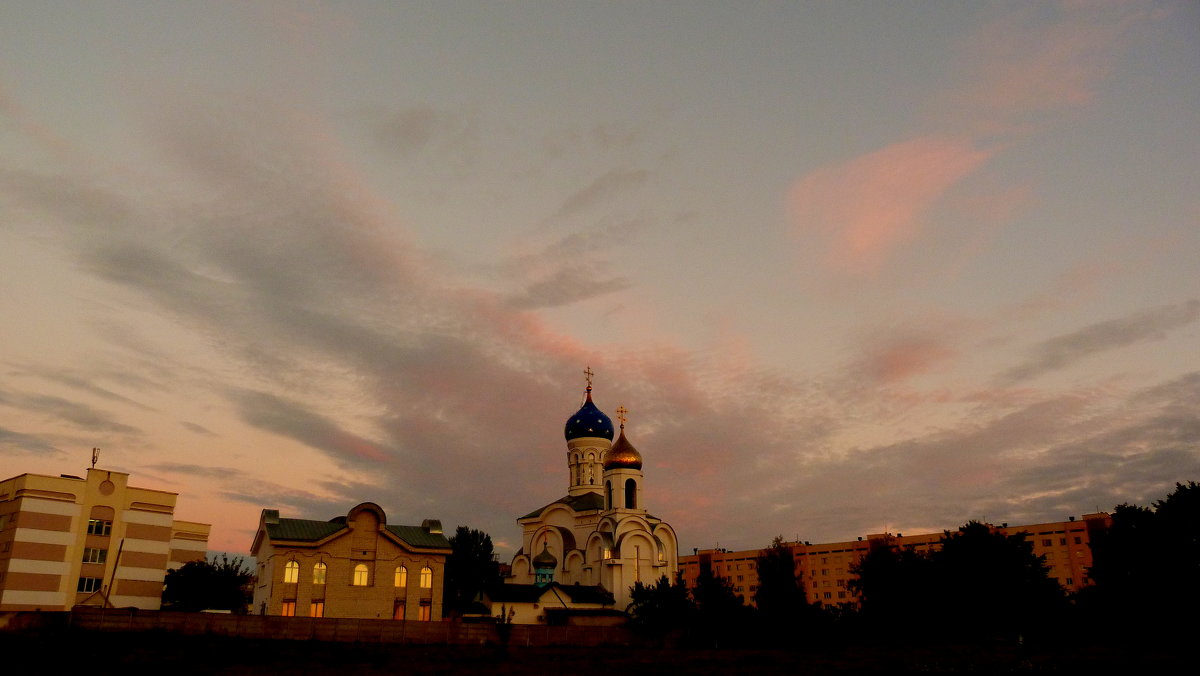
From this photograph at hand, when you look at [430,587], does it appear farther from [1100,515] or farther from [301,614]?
[1100,515]

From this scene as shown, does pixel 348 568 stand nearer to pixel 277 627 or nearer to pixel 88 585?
pixel 277 627

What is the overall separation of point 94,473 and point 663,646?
34740 mm

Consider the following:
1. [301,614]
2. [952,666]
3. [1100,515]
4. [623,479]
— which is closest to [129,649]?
[301,614]

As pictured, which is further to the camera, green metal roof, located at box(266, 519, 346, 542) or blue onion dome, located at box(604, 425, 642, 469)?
blue onion dome, located at box(604, 425, 642, 469)

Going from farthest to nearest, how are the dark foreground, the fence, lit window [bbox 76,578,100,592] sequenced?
lit window [bbox 76,578,100,592] < the fence < the dark foreground

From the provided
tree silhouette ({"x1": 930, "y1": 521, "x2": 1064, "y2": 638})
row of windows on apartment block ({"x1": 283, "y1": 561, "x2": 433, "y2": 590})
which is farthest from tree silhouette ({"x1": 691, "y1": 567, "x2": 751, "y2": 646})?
row of windows on apartment block ({"x1": 283, "y1": 561, "x2": 433, "y2": 590})

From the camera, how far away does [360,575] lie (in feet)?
144

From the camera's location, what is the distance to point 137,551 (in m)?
48.3

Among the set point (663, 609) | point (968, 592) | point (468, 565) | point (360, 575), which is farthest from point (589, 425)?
point (968, 592)

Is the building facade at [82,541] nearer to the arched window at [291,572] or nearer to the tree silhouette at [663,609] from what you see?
the arched window at [291,572]

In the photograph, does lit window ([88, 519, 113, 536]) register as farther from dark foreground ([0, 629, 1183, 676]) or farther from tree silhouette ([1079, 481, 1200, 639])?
tree silhouette ([1079, 481, 1200, 639])

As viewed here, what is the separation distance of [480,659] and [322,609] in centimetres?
1482

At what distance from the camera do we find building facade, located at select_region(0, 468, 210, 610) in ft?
140

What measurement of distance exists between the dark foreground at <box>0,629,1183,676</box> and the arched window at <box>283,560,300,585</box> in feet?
29.6
